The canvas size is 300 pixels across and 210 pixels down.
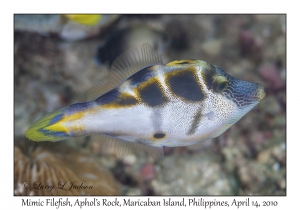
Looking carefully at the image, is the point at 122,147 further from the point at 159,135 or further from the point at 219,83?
the point at 219,83

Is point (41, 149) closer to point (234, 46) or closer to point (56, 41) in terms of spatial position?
point (56, 41)

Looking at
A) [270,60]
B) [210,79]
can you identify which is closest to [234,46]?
[270,60]

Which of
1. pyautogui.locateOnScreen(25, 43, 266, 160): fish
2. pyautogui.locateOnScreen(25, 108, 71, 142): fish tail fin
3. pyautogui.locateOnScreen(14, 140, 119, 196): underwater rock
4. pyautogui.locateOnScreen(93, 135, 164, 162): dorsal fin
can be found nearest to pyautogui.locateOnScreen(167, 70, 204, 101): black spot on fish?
pyautogui.locateOnScreen(25, 43, 266, 160): fish

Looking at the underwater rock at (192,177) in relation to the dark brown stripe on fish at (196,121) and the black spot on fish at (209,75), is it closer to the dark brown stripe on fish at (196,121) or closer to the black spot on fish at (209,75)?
the dark brown stripe on fish at (196,121)

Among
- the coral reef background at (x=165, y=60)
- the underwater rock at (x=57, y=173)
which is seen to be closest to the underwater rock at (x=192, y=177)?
the coral reef background at (x=165, y=60)

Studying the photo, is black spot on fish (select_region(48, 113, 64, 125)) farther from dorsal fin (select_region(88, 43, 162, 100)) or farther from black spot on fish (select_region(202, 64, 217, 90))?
black spot on fish (select_region(202, 64, 217, 90))
